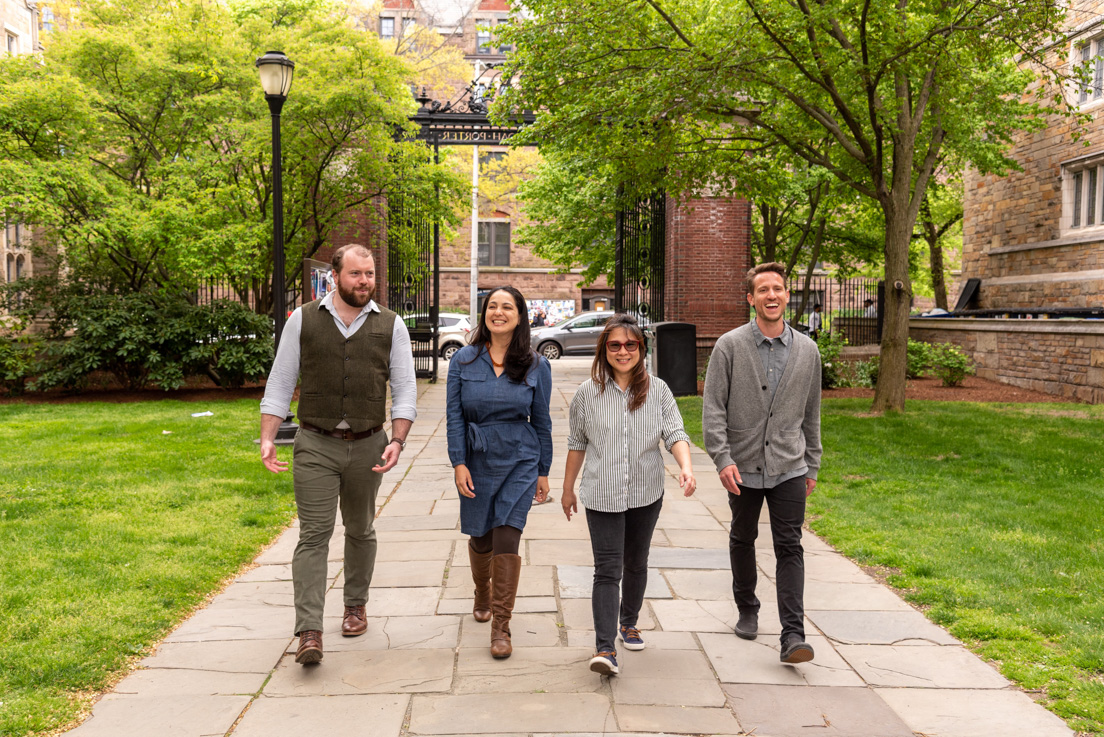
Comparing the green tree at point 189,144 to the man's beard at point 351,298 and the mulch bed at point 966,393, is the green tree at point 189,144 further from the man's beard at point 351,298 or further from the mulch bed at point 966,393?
the man's beard at point 351,298

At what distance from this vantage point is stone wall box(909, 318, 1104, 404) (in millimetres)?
15578

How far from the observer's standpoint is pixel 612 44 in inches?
448

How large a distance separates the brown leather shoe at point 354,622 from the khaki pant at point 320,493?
39 centimetres

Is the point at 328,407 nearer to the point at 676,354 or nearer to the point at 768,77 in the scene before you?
the point at 768,77

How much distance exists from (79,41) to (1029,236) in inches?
779

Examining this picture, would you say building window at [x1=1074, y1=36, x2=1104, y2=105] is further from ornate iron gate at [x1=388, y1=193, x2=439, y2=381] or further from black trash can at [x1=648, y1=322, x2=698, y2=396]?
ornate iron gate at [x1=388, y1=193, x2=439, y2=381]

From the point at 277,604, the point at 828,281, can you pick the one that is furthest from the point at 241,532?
the point at 828,281

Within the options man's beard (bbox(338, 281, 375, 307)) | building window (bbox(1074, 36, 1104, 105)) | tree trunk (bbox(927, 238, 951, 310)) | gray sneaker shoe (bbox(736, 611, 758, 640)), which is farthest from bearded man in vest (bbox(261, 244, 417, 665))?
tree trunk (bbox(927, 238, 951, 310))

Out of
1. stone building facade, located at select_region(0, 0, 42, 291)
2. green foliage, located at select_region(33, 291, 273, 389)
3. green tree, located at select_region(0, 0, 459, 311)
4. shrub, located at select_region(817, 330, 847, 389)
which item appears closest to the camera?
green tree, located at select_region(0, 0, 459, 311)

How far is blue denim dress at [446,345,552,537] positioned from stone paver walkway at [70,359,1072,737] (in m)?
0.70

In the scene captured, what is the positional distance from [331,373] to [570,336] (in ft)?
78.7

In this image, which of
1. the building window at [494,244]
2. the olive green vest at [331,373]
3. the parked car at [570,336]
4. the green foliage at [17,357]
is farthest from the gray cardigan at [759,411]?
the building window at [494,244]

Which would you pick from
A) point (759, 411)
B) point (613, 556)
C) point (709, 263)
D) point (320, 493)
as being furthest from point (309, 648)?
point (709, 263)

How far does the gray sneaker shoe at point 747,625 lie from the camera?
4523 millimetres
